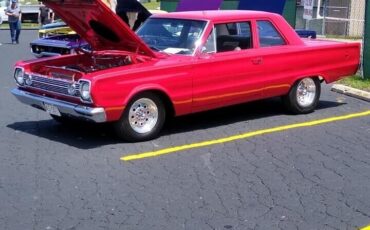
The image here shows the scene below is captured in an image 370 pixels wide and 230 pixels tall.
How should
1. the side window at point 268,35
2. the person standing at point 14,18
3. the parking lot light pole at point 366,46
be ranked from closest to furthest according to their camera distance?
the side window at point 268,35
the parking lot light pole at point 366,46
the person standing at point 14,18

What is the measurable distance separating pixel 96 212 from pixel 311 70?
478 cm

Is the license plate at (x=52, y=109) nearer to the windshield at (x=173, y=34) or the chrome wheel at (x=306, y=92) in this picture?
the windshield at (x=173, y=34)

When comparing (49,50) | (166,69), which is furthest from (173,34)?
(49,50)

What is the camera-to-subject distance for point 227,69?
7.66 m

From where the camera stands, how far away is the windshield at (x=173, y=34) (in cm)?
761

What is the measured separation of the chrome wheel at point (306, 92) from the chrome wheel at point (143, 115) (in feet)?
8.45

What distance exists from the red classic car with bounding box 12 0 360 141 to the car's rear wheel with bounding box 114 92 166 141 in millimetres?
12

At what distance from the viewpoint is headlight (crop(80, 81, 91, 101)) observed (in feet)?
21.5

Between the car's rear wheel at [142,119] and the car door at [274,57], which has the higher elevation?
the car door at [274,57]

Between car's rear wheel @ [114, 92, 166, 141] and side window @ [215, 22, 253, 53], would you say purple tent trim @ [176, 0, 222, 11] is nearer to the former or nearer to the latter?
Result: side window @ [215, 22, 253, 53]

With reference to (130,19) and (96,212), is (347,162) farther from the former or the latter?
(130,19)

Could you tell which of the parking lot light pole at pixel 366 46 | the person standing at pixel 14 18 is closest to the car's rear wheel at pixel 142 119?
the parking lot light pole at pixel 366 46

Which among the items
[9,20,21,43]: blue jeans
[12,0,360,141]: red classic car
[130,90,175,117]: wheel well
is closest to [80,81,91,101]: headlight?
[12,0,360,141]: red classic car

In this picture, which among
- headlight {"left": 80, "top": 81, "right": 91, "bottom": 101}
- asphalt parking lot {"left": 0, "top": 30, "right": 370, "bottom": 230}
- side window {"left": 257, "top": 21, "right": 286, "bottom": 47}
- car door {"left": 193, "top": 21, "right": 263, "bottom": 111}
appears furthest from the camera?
side window {"left": 257, "top": 21, "right": 286, "bottom": 47}
